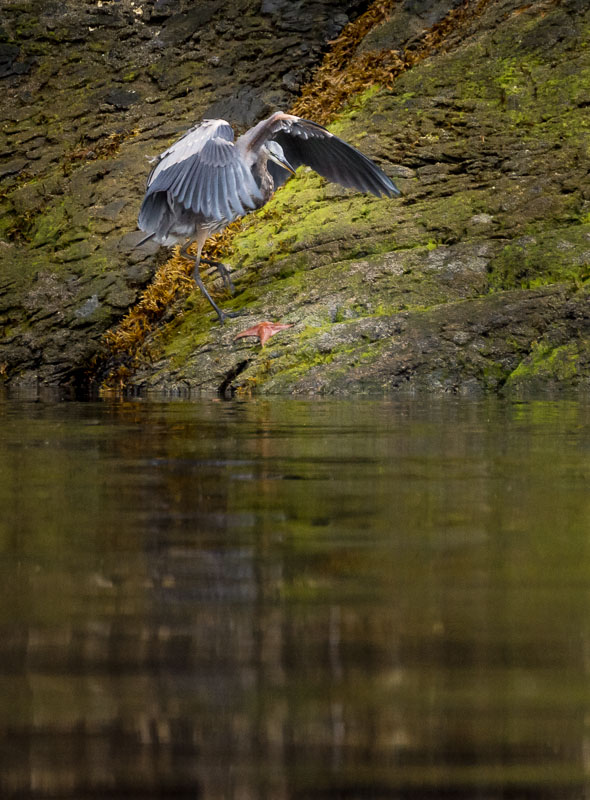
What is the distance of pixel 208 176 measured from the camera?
797 cm

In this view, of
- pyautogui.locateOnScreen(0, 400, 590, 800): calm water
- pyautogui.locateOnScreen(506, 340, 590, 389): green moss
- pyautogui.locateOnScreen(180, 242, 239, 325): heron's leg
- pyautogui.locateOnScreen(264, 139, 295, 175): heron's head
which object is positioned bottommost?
pyautogui.locateOnScreen(0, 400, 590, 800): calm water

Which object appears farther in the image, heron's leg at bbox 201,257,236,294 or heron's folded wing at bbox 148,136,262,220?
heron's leg at bbox 201,257,236,294

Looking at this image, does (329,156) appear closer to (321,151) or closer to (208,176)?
(321,151)

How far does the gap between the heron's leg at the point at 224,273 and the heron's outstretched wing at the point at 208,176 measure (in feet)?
2.99

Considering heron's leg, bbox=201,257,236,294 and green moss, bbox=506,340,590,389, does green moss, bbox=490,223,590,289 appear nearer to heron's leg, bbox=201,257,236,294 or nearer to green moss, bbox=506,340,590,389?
green moss, bbox=506,340,590,389

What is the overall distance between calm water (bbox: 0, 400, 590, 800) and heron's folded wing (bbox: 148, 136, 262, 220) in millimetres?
5434

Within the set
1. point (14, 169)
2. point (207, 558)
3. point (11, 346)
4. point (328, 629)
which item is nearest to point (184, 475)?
point (207, 558)

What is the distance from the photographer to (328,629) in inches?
46.2

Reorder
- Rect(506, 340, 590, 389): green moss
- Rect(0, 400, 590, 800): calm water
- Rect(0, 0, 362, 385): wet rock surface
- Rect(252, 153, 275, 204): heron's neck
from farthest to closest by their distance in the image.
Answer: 1. Rect(0, 0, 362, 385): wet rock surface
2. Rect(252, 153, 275, 204): heron's neck
3. Rect(506, 340, 590, 389): green moss
4. Rect(0, 400, 590, 800): calm water

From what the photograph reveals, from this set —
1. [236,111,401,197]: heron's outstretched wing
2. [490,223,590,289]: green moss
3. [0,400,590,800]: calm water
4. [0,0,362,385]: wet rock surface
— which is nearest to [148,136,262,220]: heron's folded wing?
[236,111,401,197]: heron's outstretched wing

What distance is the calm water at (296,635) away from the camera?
777 mm

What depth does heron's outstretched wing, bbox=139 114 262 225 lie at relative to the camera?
25.9 feet

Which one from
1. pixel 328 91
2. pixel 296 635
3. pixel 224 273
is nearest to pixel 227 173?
pixel 224 273

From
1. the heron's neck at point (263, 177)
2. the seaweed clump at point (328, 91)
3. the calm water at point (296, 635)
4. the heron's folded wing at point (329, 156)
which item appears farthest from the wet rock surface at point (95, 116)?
the calm water at point (296, 635)
